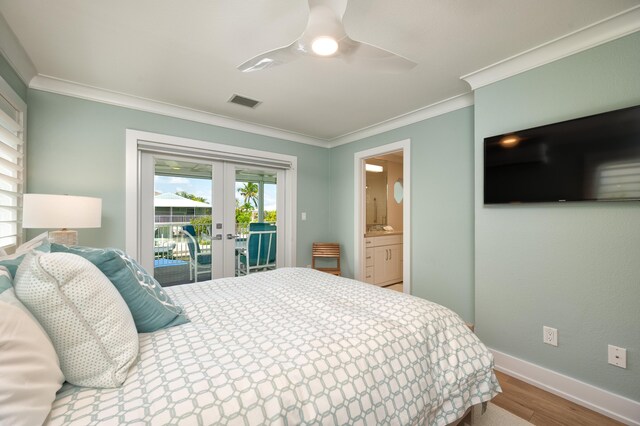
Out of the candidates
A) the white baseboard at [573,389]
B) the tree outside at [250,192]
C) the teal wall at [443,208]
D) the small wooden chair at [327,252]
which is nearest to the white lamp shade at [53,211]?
the tree outside at [250,192]

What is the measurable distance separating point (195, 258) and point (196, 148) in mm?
1298

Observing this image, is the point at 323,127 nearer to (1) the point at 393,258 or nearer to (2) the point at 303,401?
(1) the point at 393,258

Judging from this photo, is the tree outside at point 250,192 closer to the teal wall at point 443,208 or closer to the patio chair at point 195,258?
the patio chair at point 195,258

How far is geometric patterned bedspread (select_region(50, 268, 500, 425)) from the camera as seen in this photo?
0.80m

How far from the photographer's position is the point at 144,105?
9.25ft

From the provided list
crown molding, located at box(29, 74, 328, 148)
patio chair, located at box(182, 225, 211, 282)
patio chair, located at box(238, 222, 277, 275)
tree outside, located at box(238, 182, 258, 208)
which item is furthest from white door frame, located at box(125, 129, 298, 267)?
patio chair, located at box(182, 225, 211, 282)

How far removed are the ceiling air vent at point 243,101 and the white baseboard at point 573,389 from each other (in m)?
3.24

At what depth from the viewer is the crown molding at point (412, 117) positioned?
274 cm

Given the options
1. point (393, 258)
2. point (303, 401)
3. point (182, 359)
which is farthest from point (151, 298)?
point (393, 258)

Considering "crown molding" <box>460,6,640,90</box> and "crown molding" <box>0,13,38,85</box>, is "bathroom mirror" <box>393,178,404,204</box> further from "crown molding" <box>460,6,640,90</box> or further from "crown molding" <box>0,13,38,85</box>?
"crown molding" <box>0,13,38,85</box>

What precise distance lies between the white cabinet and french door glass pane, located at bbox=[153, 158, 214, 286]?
7.49 ft

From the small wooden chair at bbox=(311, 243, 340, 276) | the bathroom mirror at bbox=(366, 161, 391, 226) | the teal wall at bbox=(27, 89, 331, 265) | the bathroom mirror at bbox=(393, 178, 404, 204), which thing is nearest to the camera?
the teal wall at bbox=(27, 89, 331, 265)

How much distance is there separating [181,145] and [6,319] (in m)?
2.68

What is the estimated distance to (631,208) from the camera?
1661mm
